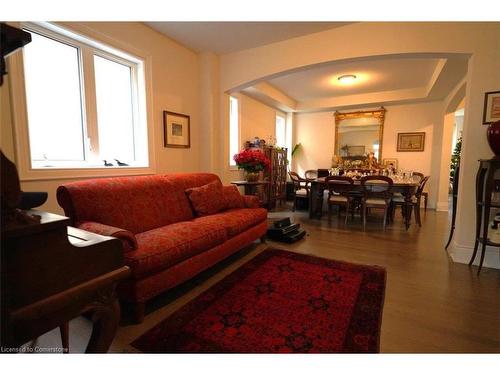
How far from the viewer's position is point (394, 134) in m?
6.25

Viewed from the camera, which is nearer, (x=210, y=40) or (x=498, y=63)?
(x=498, y=63)

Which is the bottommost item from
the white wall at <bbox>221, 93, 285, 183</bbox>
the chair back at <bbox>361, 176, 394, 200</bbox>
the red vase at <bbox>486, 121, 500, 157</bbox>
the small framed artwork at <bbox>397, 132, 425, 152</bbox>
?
the chair back at <bbox>361, 176, 394, 200</bbox>

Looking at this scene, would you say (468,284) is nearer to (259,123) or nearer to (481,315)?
(481,315)

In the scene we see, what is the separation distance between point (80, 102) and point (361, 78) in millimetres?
4881

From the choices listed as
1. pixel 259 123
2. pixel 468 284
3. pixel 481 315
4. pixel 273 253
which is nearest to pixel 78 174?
pixel 273 253

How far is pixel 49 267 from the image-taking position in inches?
31.1

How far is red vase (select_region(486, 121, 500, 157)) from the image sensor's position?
7.36 feet

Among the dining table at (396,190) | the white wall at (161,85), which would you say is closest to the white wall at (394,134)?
the dining table at (396,190)

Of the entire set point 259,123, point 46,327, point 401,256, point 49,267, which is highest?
point 259,123

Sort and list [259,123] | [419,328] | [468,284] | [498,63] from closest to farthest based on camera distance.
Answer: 1. [419,328]
2. [468,284]
3. [498,63]
4. [259,123]

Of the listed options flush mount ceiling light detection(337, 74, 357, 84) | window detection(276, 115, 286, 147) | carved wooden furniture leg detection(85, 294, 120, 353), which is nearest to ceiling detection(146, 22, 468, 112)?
flush mount ceiling light detection(337, 74, 357, 84)

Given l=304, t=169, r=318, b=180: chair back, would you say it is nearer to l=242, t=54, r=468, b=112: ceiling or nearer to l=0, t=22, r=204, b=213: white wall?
l=242, t=54, r=468, b=112: ceiling

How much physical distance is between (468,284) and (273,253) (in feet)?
5.88

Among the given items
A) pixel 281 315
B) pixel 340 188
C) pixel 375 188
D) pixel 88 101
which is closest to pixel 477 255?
pixel 375 188
